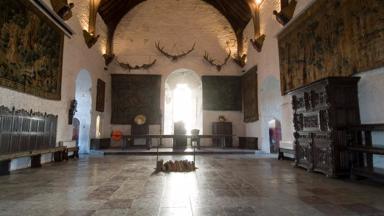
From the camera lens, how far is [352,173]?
393 cm

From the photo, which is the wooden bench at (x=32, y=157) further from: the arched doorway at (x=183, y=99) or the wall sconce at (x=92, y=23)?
the arched doorway at (x=183, y=99)

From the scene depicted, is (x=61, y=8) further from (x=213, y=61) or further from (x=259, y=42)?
(x=213, y=61)

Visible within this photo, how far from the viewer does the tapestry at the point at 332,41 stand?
3.92 metres

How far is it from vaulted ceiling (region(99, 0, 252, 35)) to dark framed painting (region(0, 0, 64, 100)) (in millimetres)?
4294

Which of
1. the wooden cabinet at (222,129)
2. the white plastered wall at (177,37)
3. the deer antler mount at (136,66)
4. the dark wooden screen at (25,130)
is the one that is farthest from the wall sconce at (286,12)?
the dark wooden screen at (25,130)

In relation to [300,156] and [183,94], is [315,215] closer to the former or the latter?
[300,156]

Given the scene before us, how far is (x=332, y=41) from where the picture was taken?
16.5ft

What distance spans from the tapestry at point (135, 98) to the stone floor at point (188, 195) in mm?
7484

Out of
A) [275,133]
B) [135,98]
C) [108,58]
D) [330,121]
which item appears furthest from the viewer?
[135,98]

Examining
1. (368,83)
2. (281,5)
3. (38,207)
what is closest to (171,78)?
(281,5)

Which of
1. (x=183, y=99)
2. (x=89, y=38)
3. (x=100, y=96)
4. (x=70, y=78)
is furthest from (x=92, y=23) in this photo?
(x=183, y=99)

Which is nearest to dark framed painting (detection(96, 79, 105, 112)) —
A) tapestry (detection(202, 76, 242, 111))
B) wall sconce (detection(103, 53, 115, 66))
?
wall sconce (detection(103, 53, 115, 66))

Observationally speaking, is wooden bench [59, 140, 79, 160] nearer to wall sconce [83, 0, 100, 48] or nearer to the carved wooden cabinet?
wall sconce [83, 0, 100, 48]

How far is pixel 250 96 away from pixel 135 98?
5.62 m
